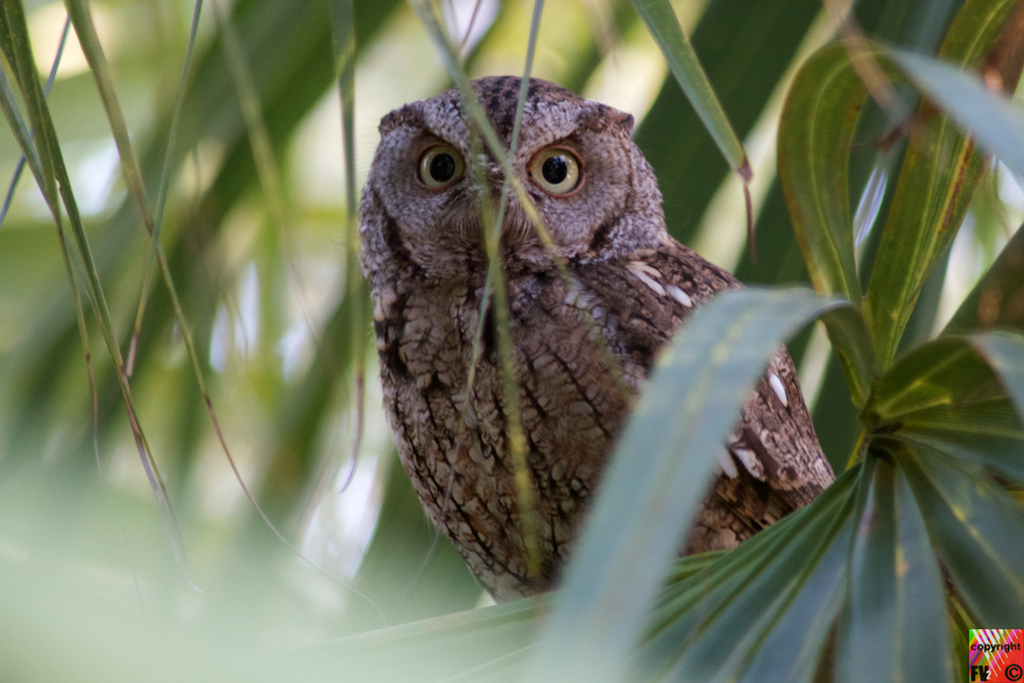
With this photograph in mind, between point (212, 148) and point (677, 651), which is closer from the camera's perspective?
point (677, 651)

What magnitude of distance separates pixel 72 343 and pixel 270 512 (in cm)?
48

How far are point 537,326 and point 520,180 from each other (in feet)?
1.07

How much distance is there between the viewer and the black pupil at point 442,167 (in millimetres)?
1726

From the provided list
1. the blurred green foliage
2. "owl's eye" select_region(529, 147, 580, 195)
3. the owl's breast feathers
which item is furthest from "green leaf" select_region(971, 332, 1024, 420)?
"owl's eye" select_region(529, 147, 580, 195)

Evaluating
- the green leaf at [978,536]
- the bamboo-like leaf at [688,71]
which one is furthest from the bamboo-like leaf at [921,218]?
the bamboo-like leaf at [688,71]

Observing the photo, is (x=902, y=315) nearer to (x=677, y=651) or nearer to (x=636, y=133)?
(x=677, y=651)

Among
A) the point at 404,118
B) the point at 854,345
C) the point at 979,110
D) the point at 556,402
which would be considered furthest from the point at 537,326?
the point at 979,110

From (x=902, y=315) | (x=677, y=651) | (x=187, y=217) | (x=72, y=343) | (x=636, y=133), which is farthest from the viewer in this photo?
(x=636, y=133)

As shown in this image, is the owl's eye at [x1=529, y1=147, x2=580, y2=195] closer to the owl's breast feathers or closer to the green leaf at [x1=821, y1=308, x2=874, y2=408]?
the owl's breast feathers

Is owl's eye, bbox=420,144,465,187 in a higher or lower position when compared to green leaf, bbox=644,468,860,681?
higher

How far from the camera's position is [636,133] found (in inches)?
62.5

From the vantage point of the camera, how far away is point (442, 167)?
5.68 feet

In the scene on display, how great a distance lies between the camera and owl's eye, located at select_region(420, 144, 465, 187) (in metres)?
1.71

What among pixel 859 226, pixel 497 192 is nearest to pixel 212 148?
pixel 497 192
